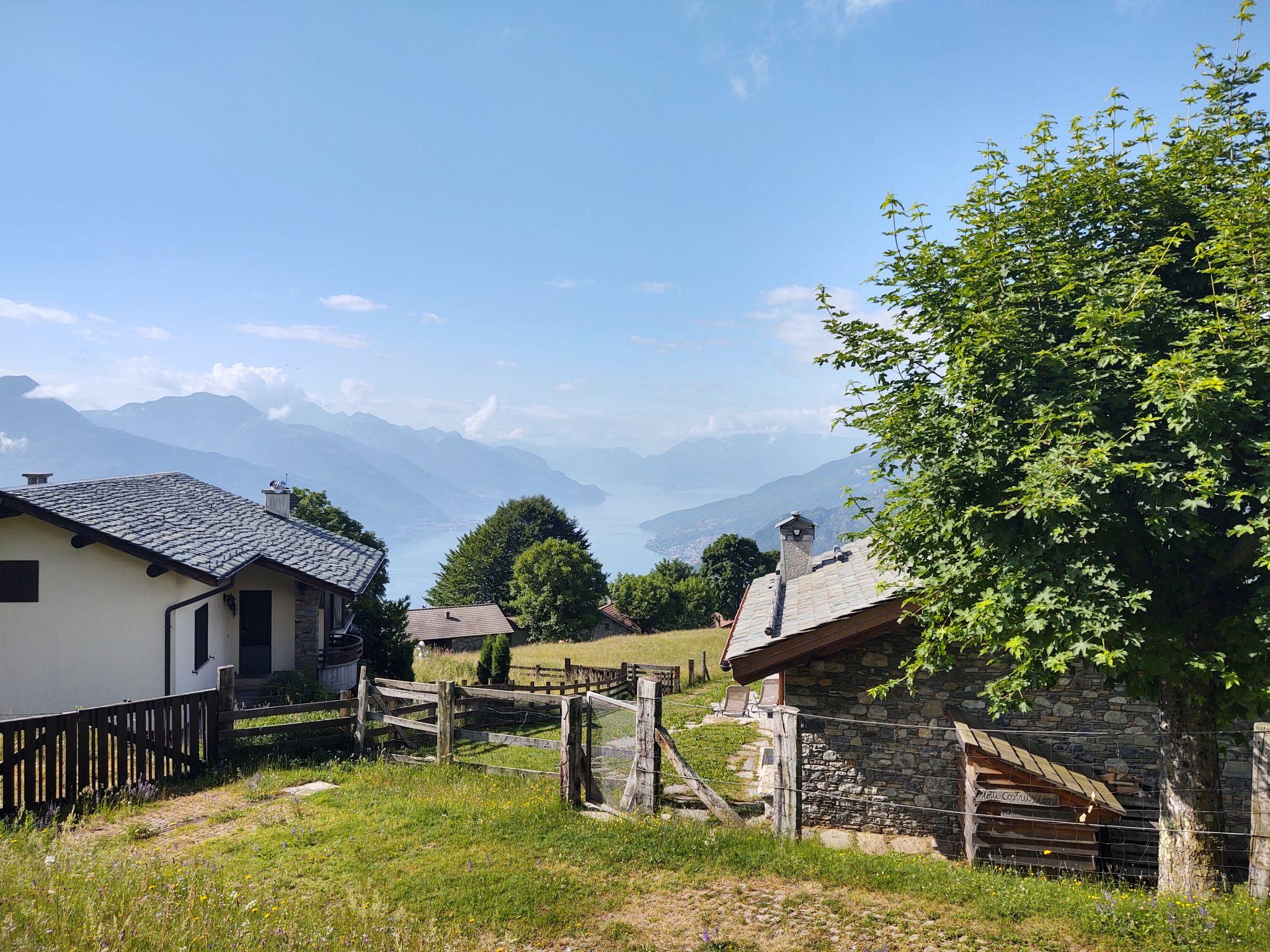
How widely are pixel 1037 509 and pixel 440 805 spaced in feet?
27.4

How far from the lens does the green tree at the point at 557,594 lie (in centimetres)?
5847

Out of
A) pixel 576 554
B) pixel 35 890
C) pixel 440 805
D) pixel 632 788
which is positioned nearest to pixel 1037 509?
pixel 632 788

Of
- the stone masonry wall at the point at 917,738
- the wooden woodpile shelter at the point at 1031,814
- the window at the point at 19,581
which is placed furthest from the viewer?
the window at the point at 19,581

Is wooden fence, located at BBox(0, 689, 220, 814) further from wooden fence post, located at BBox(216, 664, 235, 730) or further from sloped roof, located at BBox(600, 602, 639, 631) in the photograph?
sloped roof, located at BBox(600, 602, 639, 631)

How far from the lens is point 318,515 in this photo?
4756 centimetres

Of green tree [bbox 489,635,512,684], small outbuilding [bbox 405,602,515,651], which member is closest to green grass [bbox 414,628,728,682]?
green tree [bbox 489,635,512,684]

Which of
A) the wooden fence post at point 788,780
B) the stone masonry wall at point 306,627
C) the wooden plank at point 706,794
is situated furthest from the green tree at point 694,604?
the wooden fence post at point 788,780

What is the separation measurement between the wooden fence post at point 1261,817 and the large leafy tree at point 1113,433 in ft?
0.99

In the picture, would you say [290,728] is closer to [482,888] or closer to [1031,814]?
[482,888]

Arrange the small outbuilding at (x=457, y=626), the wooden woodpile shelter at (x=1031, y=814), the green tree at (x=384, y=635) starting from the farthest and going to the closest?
the small outbuilding at (x=457, y=626) < the green tree at (x=384, y=635) < the wooden woodpile shelter at (x=1031, y=814)

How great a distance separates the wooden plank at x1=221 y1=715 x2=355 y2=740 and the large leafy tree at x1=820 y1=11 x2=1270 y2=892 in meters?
10.3

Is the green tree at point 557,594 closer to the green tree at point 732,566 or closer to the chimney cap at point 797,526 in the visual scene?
the green tree at point 732,566

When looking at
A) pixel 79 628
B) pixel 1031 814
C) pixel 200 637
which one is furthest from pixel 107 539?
pixel 1031 814

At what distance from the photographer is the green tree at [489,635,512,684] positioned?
1062 inches
